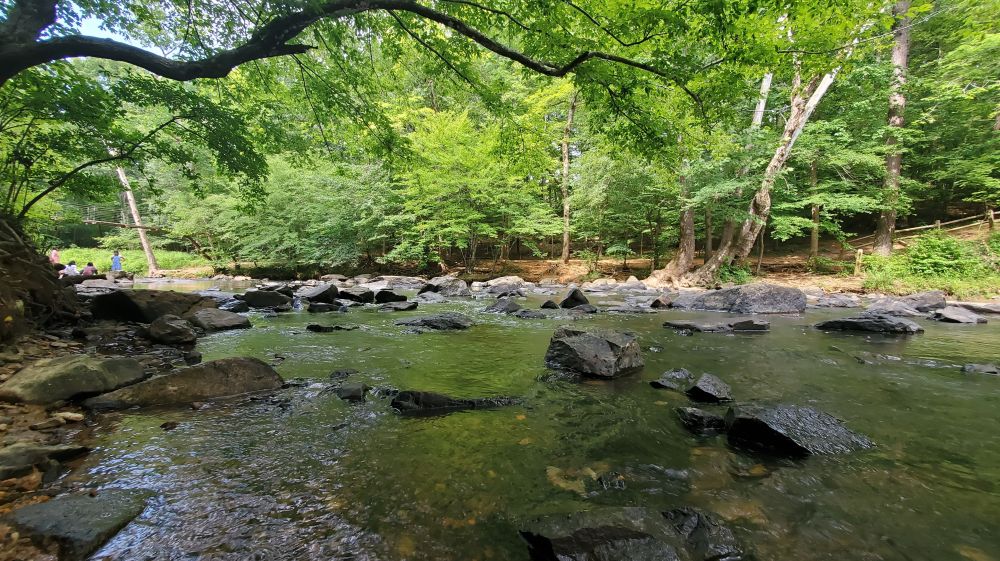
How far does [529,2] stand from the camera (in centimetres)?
562

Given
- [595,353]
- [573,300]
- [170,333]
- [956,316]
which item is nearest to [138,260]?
[170,333]

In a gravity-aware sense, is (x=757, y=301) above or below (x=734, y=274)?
below

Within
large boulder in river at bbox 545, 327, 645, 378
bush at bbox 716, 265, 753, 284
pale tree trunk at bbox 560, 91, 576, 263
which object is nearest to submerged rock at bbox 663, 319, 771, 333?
large boulder in river at bbox 545, 327, 645, 378

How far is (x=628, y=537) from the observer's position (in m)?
1.93

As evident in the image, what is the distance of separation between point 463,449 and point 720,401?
2.94 metres

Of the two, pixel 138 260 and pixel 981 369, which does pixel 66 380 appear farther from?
pixel 138 260

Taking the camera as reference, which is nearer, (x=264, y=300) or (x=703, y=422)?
(x=703, y=422)

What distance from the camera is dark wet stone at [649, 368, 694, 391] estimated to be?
475 centimetres

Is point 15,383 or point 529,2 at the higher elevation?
point 529,2

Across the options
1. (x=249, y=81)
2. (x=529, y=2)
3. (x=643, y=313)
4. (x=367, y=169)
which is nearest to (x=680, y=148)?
(x=529, y=2)

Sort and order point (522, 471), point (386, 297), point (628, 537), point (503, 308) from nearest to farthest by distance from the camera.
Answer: point (628, 537) < point (522, 471) < point (503, 308) < point (386, 297)

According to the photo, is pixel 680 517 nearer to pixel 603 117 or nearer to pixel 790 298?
pixel 603 117

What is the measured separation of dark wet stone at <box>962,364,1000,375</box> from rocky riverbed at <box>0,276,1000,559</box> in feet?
0.15

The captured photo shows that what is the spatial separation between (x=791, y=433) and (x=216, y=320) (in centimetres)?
964
